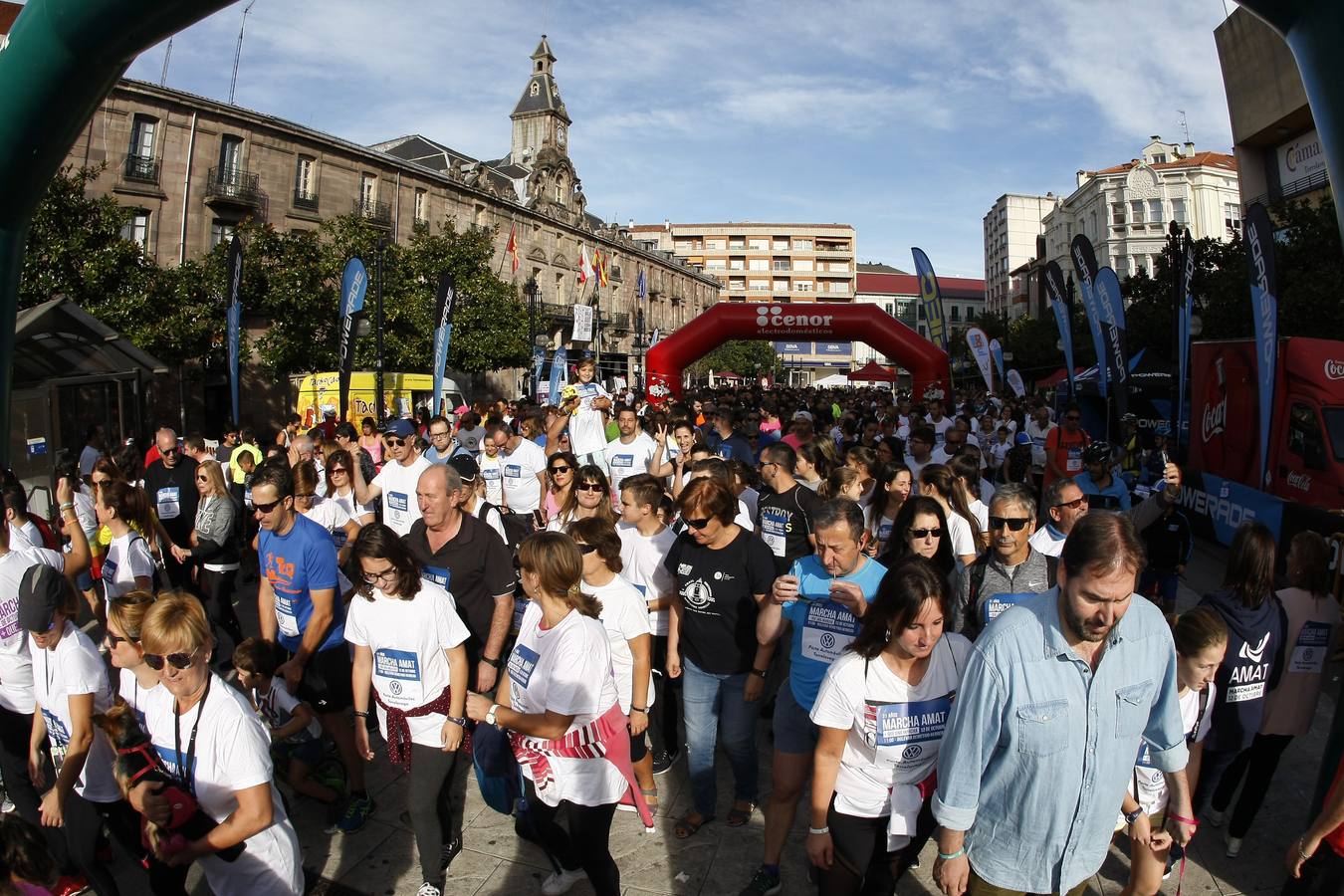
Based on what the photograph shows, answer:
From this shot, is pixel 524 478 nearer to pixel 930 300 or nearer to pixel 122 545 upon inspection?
pixel 122 545

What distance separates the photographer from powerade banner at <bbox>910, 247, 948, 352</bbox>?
61.8 feet

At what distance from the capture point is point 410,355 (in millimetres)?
26672

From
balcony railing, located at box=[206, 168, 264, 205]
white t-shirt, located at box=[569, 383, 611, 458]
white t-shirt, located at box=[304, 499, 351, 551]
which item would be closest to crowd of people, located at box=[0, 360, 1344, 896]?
white t-shirt, located at box=[304, 499, 351, 551]

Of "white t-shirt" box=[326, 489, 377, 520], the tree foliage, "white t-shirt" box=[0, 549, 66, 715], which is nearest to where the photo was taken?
"white t-shirt" box=[0, 549, 66, 715]

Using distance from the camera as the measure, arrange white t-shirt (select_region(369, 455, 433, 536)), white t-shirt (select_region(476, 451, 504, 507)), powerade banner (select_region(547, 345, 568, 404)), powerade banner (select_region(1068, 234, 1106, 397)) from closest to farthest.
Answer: white t-shirt (select_region(369, 455, 433, 536)) < white t-shirt (select_region(476, 451, 504, 507)) < powerade banner (select_region(1068, 234, 1106, 397)) < powerade banner (select_region(547, 345, 568, 404))

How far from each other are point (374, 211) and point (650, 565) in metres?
33.4

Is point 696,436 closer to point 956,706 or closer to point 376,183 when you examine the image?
point 956,706

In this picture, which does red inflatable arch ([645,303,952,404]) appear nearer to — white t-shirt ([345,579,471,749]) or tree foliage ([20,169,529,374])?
tree foliage ([20,169,529,374])

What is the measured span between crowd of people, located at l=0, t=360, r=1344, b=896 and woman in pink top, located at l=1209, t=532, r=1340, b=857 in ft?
0.05

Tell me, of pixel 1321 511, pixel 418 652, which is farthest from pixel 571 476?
pixel 1321 511

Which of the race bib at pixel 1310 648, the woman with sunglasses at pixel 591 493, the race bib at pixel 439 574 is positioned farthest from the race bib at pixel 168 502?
the race bib at pixel 1310 648

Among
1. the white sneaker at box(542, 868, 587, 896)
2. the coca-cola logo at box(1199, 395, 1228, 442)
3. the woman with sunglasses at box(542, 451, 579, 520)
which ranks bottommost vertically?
the white sneaker at box(542, 868, 587, 896)

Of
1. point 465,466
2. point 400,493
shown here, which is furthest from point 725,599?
point 465,466

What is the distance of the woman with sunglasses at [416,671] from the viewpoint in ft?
11.1
